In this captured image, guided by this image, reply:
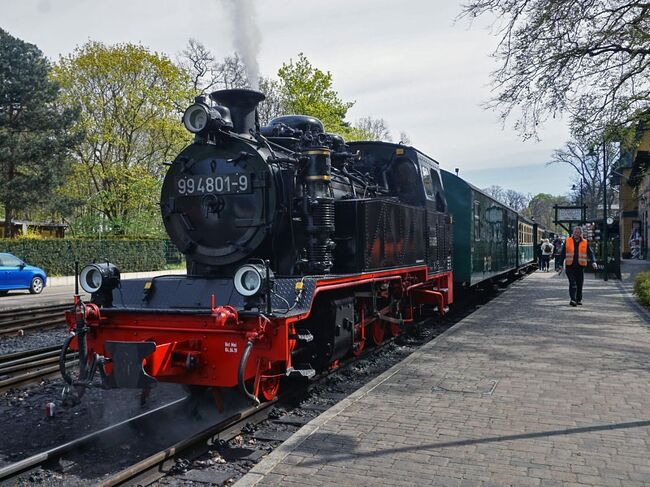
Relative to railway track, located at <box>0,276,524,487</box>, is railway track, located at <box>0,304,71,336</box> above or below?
above

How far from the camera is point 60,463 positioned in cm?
463

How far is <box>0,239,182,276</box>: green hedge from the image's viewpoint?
78.0ft

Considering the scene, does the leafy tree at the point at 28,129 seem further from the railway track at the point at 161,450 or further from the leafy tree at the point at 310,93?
the railway track at the point at 161,450

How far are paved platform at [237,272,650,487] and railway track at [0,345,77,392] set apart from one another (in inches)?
160

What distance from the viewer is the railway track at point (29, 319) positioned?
436 inches

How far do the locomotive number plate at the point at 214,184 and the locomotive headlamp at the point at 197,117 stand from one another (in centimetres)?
56

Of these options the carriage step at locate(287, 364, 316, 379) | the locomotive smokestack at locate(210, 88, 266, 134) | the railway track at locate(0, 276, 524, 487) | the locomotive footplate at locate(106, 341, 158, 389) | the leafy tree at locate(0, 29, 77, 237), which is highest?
the leafy tree at locate(0, 29, 77, 237)

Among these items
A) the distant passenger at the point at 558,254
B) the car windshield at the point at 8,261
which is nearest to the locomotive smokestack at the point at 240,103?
the car windshield at the point at 8,261

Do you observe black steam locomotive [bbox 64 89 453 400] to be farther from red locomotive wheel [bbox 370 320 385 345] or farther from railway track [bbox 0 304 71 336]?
railway track [bbox 0 304 71 336]

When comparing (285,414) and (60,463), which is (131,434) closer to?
(60,463)

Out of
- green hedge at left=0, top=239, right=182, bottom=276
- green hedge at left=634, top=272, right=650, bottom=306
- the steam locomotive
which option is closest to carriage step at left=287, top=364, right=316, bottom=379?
the steam locomotive

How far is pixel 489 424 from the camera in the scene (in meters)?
5.00

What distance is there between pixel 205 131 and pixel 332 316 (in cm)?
236

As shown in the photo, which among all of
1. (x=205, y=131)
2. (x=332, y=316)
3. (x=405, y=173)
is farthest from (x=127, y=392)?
(x=405, y=173)
